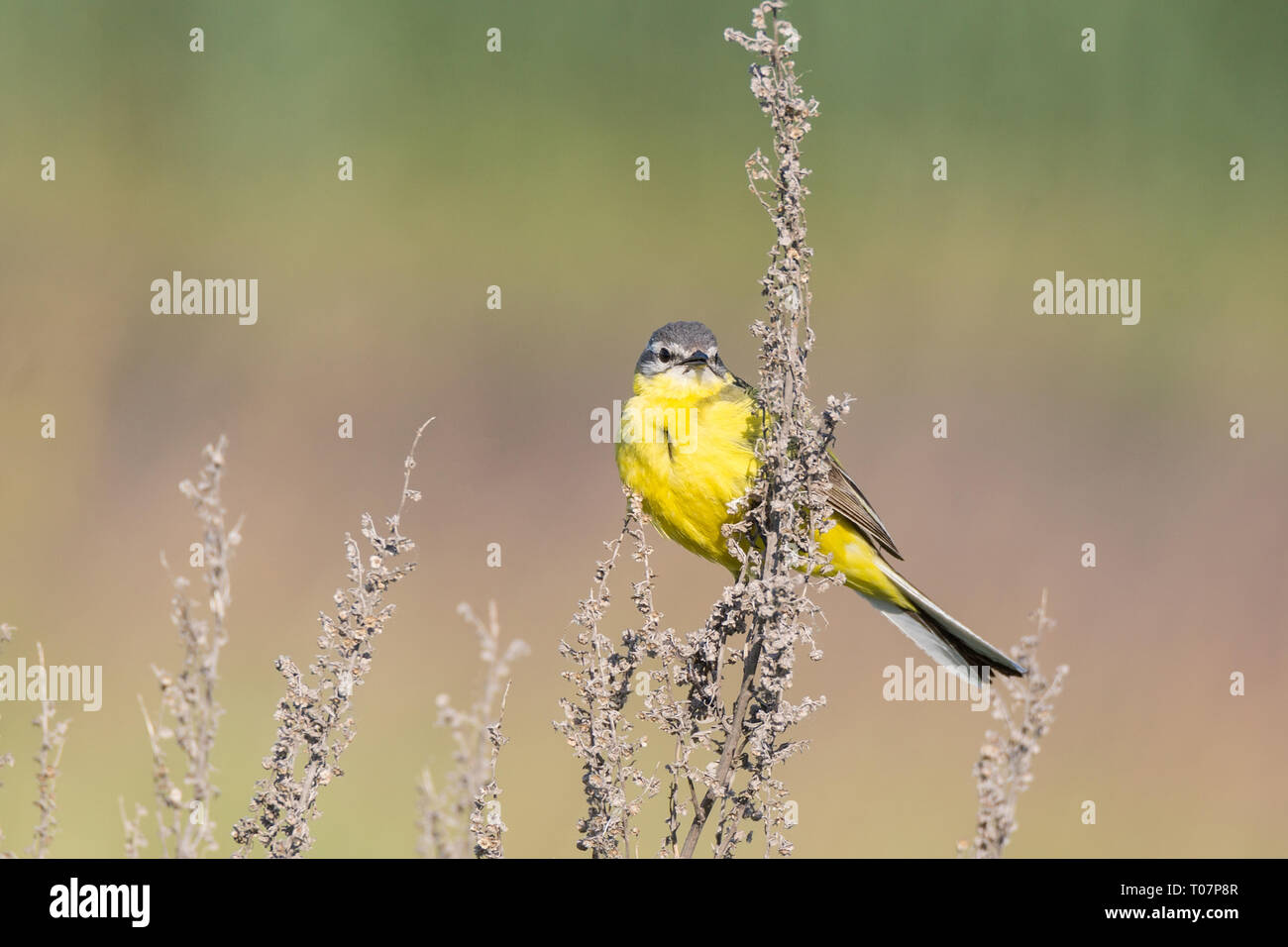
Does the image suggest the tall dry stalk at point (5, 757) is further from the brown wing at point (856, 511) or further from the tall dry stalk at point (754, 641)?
the brown wing at point (856, 511)

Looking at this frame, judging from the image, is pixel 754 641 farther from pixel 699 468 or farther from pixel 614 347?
pixel 614 347

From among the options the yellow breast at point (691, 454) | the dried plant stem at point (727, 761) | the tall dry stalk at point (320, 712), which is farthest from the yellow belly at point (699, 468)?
the tall dry stalk at point (320, 712)

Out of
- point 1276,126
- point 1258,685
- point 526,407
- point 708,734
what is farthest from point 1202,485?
point 708,734

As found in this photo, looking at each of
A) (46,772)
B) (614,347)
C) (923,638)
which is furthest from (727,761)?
(614,347)

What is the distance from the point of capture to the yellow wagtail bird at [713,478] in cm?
486

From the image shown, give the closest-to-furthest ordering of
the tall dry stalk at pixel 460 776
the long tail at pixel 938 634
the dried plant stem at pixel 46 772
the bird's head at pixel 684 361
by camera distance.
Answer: the tall dry stalk at pixel 460 776 → the dried plant stem at pixel 46 772 → the long tail at pixel 938 634 → the bird's head at pixel 684 361

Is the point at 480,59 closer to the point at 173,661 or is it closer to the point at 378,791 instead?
the point at 173,661

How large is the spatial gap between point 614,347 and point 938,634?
4892 mm

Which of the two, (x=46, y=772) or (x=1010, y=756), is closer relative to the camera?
(x=1010, y=756)

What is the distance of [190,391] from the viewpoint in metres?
8.62

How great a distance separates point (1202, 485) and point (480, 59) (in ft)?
22.6

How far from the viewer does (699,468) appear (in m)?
4.86

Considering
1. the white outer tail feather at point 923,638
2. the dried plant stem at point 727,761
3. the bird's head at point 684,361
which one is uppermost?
the bird's head at point 684,361

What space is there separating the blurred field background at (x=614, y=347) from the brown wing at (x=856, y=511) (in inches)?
88.9
